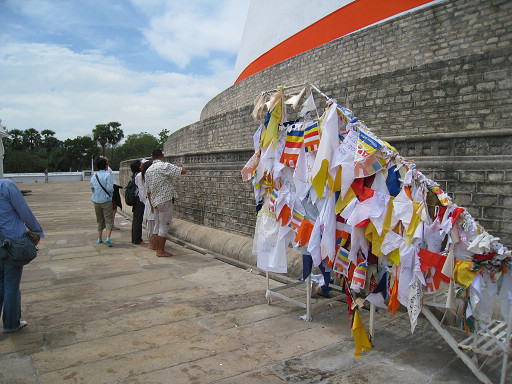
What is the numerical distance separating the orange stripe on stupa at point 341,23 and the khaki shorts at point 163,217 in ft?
34.3

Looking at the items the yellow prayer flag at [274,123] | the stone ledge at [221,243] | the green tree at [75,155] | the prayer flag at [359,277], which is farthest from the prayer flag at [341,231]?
the green tree at [75,155]

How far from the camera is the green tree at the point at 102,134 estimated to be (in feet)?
254

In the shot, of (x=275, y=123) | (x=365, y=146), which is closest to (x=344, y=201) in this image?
(x=365, y=146)

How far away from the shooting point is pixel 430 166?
402cm

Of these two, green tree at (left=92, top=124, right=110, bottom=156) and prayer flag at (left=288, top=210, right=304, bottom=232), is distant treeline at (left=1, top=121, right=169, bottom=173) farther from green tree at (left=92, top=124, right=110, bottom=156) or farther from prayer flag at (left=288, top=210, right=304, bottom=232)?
prayer flag at (left=288, top=210, right=304, bottom=232)

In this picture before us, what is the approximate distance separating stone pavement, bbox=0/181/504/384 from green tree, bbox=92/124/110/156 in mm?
78953

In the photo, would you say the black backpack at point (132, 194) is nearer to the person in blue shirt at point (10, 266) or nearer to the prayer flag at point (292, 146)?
the person in blue shirt at point (10, 266)

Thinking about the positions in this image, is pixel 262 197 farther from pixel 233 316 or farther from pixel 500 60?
pixel 500 60

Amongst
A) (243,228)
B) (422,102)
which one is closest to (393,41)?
(422,102)

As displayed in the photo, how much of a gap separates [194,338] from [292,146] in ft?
6.86

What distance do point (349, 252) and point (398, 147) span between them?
1.64m

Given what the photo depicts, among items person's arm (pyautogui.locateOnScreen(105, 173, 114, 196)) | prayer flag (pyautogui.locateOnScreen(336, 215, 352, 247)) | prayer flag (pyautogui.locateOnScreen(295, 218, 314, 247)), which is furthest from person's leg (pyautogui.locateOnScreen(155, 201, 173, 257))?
prayer flag (pyautogui.locateOnScreen(336, 215, 352, 247))

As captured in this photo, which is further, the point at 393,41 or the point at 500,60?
the point at 393,41

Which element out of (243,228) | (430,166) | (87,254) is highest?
(430,166)
